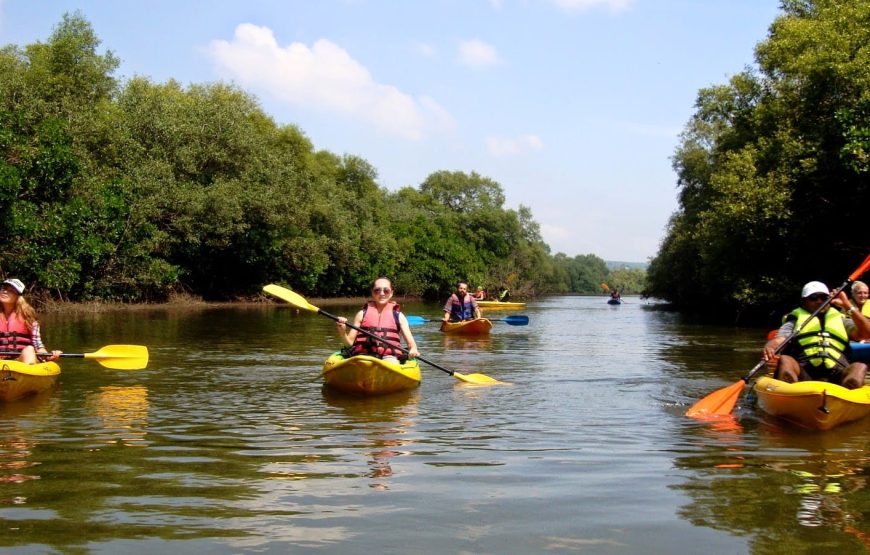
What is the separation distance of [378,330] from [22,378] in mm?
3698

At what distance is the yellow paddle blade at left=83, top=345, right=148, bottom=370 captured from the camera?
1085 centimetres

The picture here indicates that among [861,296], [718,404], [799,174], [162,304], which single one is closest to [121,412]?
[718,404]

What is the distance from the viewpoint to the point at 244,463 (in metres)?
6.09

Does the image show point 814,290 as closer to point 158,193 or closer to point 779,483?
point 779,483

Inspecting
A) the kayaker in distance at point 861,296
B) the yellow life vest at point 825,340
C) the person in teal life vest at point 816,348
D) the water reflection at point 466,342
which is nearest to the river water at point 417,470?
the person in teal life vest at point 816,348

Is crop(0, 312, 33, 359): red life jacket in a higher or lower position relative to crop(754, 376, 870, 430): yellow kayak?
higher

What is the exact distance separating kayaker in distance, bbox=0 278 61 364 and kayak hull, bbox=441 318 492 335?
11.5 metres

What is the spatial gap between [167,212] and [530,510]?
A: 32294 mm

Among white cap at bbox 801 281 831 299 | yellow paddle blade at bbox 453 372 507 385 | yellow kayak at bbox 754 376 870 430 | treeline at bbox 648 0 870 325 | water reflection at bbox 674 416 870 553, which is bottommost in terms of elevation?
water reflection at bbox 674 416 870 553

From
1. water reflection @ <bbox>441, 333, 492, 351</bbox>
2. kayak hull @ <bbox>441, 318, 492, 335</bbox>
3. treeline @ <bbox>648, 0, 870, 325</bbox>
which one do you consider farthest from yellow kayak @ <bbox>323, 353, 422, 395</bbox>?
treeline @ <bbox>648, 0, 870, 325</bbox>

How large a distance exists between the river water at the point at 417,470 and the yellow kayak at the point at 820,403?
16cm

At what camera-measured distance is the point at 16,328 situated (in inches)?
373

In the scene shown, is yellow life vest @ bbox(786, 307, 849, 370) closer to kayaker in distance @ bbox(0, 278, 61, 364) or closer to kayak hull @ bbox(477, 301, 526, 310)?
kayaker in distance @ bbox(0, 278, 61, 364)

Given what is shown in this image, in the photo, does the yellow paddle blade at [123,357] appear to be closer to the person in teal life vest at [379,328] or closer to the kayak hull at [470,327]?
the person in teal life vest at [379,328]
